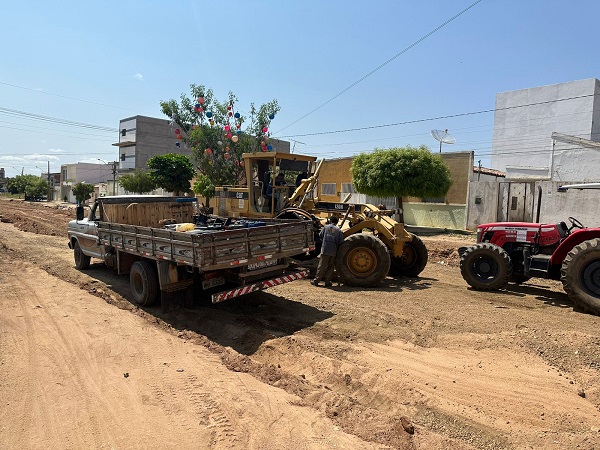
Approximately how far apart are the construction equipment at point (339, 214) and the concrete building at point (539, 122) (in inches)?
1048

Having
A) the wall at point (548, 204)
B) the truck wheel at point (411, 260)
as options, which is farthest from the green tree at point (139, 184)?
the truck wheel at point (411, 260)

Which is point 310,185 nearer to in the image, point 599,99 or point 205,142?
point 205,142

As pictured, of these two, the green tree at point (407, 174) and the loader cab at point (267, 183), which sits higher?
the green tree at point (407, 174)

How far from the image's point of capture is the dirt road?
11.9 feet

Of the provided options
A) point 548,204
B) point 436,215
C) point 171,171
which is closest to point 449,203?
point 436,215

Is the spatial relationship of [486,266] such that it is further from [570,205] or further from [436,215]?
[436,215]

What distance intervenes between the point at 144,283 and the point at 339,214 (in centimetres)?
452

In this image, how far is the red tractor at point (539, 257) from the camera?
22.7 feet

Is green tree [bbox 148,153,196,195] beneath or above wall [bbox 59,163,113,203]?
beneath

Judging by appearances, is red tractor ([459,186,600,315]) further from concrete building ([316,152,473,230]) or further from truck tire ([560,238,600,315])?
concrete building ([316,152,473,230])

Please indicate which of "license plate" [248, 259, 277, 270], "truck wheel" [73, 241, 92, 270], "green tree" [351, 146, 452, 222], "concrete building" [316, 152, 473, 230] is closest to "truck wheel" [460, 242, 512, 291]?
"license plate" [248, 259, 277, 270]

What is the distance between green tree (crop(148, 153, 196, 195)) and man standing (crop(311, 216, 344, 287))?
73.8ft

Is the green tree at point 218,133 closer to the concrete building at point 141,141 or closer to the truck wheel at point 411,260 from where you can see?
the truck wheel at point 411,260

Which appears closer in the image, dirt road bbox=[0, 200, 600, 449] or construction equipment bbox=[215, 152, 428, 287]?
dirt road bbox=[0, 200, 600, 449]
